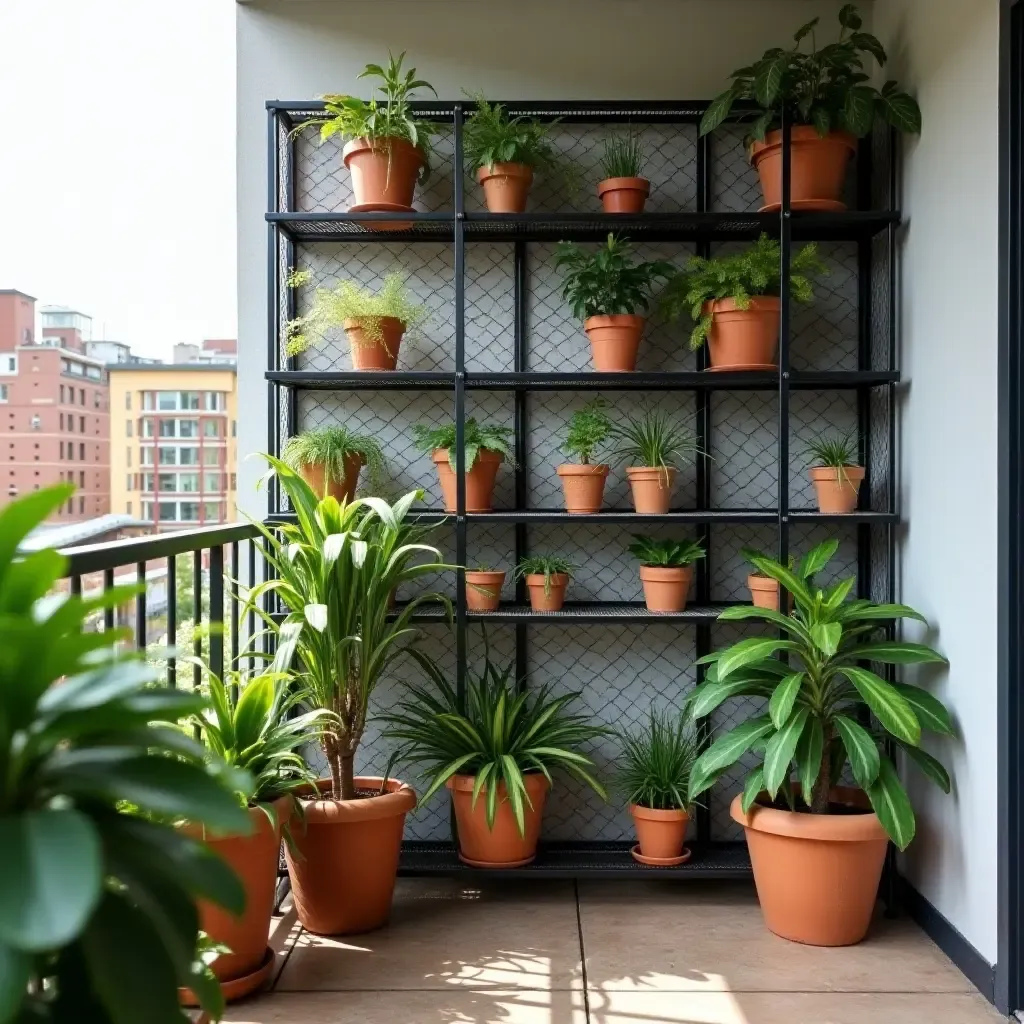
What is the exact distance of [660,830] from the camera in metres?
3.09

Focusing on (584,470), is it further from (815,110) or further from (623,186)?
(815,110)

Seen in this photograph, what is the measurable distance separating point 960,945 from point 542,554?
5.43 ft

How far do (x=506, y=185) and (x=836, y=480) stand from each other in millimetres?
1354

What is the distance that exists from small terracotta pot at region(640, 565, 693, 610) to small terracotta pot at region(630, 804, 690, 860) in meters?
0.61

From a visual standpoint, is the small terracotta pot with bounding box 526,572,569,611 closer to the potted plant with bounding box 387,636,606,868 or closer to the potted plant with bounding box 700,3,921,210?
the potted plant with bounding box 387,636,606,868

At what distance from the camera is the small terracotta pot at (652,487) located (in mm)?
3166

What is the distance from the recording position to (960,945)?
104 inches

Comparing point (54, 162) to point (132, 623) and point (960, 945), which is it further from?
point (960, 945)

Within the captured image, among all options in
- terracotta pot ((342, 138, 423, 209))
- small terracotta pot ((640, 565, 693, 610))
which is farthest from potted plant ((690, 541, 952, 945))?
terracotta pot ((342, 138, 423, 209))

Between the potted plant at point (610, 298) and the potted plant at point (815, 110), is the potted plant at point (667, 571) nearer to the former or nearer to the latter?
the potted plant at point (610, 298)

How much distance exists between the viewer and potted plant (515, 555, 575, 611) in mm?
3180

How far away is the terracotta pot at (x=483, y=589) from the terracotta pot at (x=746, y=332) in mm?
946

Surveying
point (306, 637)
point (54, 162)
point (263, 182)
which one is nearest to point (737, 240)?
point (263, 182)

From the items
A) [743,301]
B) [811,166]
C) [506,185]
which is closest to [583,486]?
[743,301]
